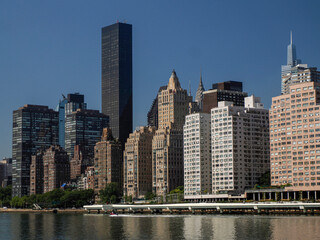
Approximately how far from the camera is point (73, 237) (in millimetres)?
195250

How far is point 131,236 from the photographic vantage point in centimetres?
19188

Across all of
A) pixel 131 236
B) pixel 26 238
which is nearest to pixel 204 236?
pixel 131 236

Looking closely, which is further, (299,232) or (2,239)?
(2,239)

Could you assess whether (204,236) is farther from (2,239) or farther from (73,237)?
(2,239)

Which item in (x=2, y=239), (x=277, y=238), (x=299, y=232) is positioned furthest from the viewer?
(x=2, y=239)

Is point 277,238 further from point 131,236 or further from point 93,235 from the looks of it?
point 93,235

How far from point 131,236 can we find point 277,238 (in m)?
41.4

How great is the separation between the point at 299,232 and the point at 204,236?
25.6 m

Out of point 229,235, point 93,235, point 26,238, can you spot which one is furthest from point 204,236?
point 26,238

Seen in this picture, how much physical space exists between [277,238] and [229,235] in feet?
55.9

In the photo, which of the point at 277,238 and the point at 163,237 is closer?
the point at 277,238

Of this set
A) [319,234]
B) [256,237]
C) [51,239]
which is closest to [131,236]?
[51,239]

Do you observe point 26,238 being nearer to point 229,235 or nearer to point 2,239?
point 2,239

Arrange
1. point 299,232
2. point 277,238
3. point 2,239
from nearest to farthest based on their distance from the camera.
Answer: point 277,238 → point 299,232 → point 2,239
